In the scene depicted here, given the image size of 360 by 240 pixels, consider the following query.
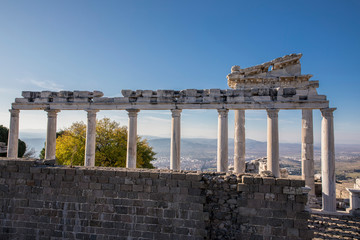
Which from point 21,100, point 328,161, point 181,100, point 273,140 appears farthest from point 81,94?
point 328,161

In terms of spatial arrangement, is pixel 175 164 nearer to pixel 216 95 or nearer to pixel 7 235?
pixel 216 95

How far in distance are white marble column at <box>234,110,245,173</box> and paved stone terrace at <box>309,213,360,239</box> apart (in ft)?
20.6

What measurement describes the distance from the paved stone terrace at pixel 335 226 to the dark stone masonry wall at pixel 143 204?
Result: 200 inches

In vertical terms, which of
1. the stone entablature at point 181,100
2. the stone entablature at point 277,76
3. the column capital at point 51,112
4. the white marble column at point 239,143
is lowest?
the white marble column at point 239,143

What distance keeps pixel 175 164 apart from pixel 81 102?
9105 mm

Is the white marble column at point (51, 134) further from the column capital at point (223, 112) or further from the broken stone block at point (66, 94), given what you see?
the column capital at point (223, 112)

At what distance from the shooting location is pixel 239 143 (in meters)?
19.8

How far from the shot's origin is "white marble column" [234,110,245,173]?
19.5m

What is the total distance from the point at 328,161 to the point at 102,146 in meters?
23.4

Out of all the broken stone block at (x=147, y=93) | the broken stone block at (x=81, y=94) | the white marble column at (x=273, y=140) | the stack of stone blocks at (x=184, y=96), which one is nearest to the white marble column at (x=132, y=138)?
the stack of stone blocks at (x=184, y=96)

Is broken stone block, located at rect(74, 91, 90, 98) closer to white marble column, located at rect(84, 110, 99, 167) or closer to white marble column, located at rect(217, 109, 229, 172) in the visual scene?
white marble column, located at rect(84, 110, 99, 167)

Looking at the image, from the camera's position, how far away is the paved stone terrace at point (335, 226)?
11.3 metres

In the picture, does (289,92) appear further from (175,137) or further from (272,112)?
(175,137)

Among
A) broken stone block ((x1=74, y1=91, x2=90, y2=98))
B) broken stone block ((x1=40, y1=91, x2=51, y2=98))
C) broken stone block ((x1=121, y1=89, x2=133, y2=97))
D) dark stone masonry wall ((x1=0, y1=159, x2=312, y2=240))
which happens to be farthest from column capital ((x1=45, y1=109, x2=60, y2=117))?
dark stone masonry wall ((x1=0, y1=159, x2=312, y2=240))
